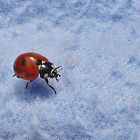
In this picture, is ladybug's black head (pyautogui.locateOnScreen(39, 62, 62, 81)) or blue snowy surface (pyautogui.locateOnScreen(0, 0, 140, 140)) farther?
ladybug's black head (pyautogui.locateOnScreen(39, 62, 62, 81))

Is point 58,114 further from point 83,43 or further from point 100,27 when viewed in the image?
point 100,27

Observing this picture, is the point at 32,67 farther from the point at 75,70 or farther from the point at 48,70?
the point at 75,70

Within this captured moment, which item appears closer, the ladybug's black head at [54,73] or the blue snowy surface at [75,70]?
the blue snowy surface at [75,70]

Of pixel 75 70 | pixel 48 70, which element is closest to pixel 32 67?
pixel 48 70

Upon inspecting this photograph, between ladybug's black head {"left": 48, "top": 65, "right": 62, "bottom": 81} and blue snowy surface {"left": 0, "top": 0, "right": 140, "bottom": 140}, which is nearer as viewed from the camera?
blue snowy surface {"left": 0, "top": 0, "right": 140, "bottom": 140}
